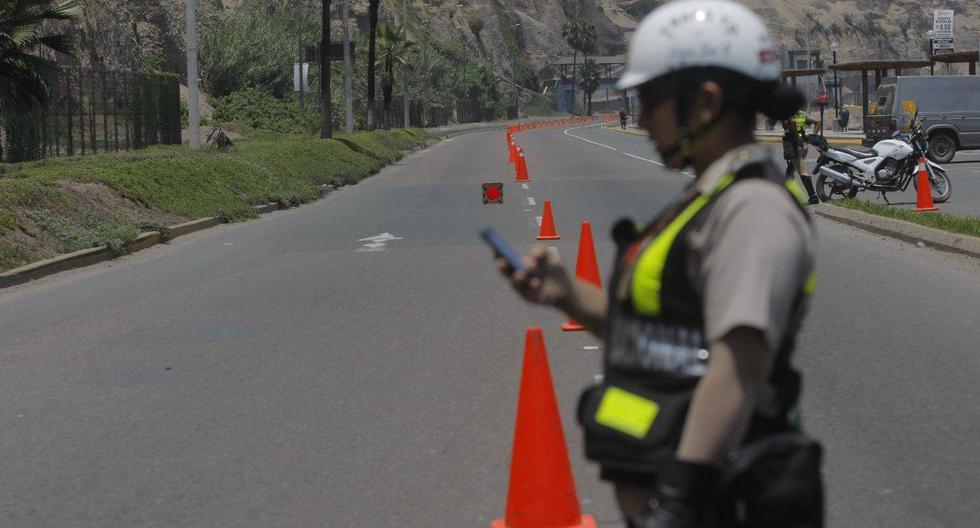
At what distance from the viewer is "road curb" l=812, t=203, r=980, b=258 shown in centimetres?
1455

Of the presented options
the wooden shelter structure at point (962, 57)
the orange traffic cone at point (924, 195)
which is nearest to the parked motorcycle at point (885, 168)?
the orange traffic cone at point (924, 195)

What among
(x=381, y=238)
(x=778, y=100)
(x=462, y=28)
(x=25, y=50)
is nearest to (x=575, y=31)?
(x=462, y=28)

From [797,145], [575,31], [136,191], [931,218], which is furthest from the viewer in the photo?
[575,31]

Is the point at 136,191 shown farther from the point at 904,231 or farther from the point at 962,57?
the point at 962,57

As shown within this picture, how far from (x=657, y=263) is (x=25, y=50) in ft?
77.8

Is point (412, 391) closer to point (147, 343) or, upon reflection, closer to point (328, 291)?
point (147, 343)

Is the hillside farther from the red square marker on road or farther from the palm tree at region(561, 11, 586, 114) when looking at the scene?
the red square marker on road

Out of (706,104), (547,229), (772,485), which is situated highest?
(706,104)

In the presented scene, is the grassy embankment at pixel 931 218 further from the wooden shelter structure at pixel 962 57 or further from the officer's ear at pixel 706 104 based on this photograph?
the wooden shelter structure at pixel 962 57

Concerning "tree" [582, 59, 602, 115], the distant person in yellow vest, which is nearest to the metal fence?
the distant person in yellow vest

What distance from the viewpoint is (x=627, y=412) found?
2586 millimetres

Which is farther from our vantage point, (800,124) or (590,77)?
(590,77)

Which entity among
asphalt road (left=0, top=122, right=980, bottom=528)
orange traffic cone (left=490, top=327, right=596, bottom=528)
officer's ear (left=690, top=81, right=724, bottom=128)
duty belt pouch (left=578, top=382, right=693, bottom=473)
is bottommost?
asphalt road (left=0, top=122, right=980, bottom=528)

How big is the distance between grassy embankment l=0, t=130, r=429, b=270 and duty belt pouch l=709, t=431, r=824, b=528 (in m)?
13.3
